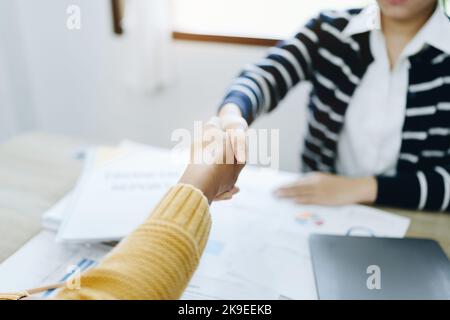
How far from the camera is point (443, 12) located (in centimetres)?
72

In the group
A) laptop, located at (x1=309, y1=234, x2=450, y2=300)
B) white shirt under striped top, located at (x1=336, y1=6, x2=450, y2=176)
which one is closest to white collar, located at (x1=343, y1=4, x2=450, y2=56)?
white shirt under striped top, located at (x1=336, y1=6, x2=450, y2=176)

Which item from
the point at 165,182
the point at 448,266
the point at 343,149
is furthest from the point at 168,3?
the point at 448,266

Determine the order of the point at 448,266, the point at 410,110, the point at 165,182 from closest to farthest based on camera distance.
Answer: the point at 448,266, the point at 165,182, the point at 410,110

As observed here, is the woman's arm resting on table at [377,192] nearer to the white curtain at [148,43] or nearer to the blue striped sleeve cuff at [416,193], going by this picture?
the blue striped sleeve cuff at [416,193]

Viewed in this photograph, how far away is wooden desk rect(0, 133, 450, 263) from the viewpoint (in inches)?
27.9

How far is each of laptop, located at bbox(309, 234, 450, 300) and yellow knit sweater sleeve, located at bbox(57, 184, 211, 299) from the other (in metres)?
0.25

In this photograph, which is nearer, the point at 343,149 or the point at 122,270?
the point at 122,270

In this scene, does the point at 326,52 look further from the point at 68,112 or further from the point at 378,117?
the point at 68,112

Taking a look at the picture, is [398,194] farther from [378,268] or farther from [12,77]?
[12,77]

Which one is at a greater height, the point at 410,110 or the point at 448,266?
the point at 410,110

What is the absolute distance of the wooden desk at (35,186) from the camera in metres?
0.71

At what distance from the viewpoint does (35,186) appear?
2.71 feet

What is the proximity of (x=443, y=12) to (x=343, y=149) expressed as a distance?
383 mm

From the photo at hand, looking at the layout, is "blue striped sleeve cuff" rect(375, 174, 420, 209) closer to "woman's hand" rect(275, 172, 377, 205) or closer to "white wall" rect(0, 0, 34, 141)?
"woman's hand" rect(275, 172, 377, 205)
